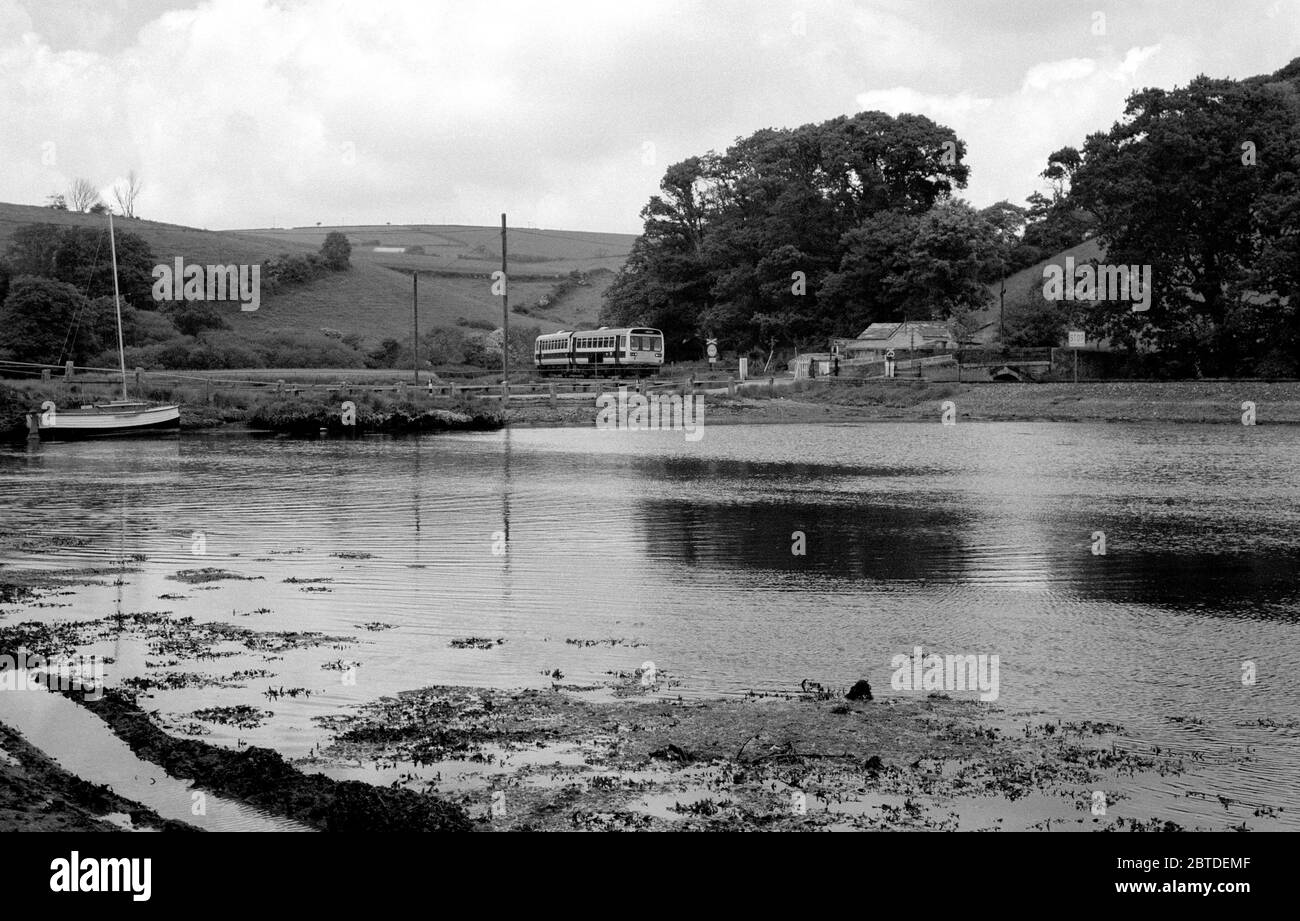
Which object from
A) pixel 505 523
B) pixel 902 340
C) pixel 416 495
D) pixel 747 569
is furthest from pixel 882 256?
pixel 747 569

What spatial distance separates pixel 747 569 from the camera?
21.0 metres

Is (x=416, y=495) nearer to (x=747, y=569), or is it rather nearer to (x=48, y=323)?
(x=747, y=569)

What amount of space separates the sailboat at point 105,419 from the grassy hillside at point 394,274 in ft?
143

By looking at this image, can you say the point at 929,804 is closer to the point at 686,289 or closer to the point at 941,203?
the point at 941,203

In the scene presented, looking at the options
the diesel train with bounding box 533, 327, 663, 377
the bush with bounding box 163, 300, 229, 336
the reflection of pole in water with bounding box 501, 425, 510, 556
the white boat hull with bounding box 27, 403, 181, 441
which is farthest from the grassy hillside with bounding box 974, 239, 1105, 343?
the bush with bounding box 163, 300, 229, 336

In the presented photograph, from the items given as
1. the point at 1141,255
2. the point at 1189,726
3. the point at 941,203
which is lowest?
the point at 1189,726

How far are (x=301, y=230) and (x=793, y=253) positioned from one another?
346 ft

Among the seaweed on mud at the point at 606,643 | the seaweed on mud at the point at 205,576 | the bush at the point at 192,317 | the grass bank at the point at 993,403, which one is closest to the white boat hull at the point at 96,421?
the grass bank at the point at 993,403

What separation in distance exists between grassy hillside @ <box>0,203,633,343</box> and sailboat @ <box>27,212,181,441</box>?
43639 mm

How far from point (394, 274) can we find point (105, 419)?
8348 centimetres

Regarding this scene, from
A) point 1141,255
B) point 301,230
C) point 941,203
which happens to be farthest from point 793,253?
point 301,230

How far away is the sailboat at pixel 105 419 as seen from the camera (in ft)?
185

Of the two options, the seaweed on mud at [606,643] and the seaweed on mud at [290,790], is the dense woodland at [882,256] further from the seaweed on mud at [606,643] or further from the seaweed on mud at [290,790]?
the seaweed on mud at [290,790]

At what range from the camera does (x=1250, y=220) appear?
7369 cm
